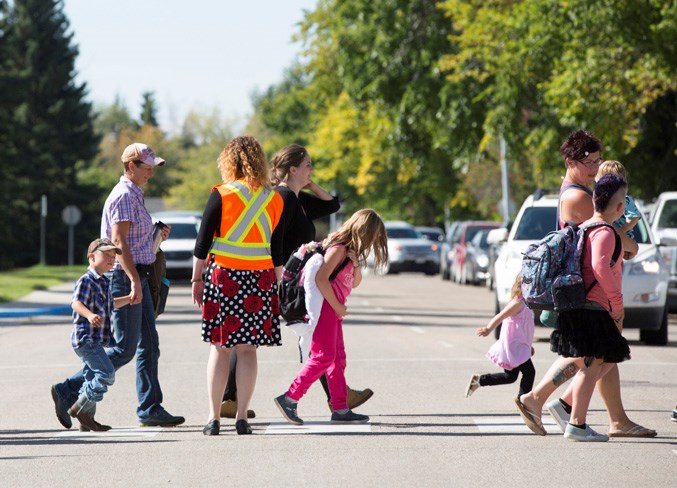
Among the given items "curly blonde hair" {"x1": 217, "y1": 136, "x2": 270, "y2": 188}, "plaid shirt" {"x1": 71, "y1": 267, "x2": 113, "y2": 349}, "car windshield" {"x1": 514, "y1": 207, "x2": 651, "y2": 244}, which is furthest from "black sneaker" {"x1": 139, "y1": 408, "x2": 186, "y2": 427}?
"car windshield" {"x1": 514, "y1": 207, "x2": 651, "y2": 244}

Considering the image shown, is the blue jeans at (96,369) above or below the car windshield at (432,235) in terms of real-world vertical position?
above

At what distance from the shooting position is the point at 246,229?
969 cm

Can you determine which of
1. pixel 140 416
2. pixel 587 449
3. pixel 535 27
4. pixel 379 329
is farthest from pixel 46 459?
pixel 535 27

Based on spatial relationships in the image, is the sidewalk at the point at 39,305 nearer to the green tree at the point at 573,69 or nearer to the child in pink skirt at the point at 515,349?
the green tree at the point at 573,69

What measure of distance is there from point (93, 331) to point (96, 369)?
0.82 ft

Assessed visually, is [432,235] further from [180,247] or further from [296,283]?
[296,283]

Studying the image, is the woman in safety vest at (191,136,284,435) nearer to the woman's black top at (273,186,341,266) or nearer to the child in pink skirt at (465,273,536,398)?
the woman's black top at (273,186,341,266)

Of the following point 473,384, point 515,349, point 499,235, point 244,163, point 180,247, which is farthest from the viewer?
point 180,247

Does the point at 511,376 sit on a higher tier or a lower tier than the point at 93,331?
lower

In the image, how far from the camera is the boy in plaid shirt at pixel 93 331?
32.5 feet

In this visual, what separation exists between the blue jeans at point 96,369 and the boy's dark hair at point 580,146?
10.6ft

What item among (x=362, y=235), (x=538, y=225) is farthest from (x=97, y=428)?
(x=538, y=225)

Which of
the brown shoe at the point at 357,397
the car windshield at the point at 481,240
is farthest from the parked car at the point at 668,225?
the car windshield at the point at 481,240

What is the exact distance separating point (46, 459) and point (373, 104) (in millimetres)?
33513
